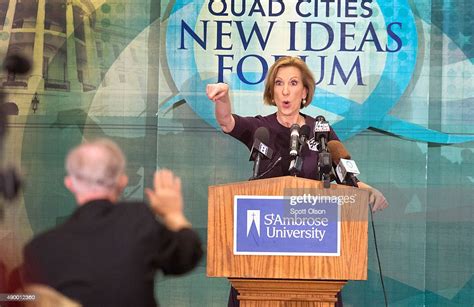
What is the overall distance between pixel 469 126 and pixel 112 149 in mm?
4098

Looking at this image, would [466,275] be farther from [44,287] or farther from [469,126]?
[44,287]

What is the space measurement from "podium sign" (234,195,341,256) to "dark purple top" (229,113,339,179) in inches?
32.3

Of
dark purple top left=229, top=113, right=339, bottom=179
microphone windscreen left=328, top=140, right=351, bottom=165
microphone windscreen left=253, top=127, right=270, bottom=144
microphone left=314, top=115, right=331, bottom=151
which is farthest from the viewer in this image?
dark purple top left=229, top=113, right=339, bottom=179

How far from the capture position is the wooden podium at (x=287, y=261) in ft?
16.4

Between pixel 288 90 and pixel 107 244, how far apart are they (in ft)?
10.4

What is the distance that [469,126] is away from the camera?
7066 millimetres

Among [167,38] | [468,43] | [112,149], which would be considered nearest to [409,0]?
[468,43]

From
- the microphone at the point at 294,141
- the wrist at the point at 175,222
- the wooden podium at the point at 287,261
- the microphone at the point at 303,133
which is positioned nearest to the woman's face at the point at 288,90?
the microphone at the point at 303,133

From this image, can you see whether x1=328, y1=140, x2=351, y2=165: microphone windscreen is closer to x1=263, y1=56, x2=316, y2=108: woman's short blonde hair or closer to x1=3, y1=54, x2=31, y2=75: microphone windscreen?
x1=263, y1=56, x2=316, y2=108: woman's short blonde hair

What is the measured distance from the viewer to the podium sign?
5.00 meters

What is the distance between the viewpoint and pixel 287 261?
501 centimetres

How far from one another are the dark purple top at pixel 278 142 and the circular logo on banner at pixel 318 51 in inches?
31.9

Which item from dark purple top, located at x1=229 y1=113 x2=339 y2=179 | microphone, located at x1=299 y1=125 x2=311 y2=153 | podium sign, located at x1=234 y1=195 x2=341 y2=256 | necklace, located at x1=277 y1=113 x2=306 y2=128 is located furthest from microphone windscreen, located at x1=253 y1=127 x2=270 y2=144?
podium sign, located at x1=234 y1=195 x2=341 y2=256

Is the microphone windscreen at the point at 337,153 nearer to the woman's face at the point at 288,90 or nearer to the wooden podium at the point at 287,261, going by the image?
the wooden podium at the point at 287,261
